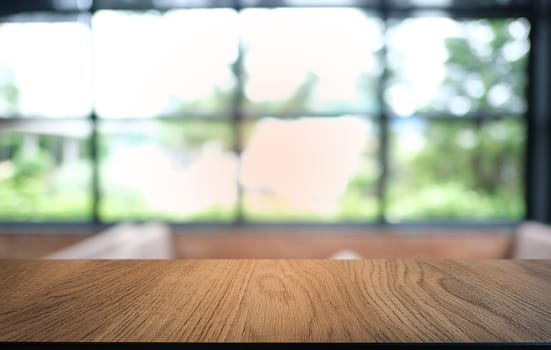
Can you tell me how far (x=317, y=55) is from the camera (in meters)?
3.20

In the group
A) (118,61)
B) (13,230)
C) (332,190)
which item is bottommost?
(13,230)

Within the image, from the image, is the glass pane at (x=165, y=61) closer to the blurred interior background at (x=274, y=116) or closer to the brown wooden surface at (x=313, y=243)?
the blurred interior background at (x=274, y=116)

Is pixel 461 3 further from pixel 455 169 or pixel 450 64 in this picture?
pixel 455 169

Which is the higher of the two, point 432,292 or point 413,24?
point 413,24

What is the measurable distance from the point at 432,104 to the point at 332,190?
109 centimetres

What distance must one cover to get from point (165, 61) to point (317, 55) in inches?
49.6

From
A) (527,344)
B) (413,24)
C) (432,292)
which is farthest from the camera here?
(413,24)

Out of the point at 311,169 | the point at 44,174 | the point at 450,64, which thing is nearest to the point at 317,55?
the point at 311,169

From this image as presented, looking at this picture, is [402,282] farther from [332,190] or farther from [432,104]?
[432,104]

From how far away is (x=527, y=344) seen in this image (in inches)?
13.5

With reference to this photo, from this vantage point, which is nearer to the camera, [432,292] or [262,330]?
[262,330]

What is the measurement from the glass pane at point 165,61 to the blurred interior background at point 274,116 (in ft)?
0.04

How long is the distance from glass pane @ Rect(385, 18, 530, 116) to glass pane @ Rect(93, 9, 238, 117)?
138cm

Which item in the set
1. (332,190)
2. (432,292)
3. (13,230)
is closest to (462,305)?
(432,292)
